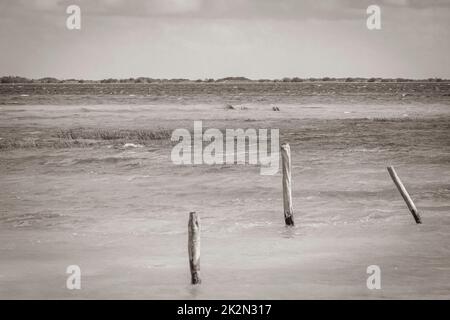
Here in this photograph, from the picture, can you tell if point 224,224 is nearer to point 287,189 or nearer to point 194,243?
point 287,189

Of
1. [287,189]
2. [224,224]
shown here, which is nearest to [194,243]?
[287,189]

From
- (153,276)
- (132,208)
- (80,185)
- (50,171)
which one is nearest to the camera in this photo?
(153,276)

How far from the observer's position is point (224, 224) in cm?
1994

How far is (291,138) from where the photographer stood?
42.6 meters

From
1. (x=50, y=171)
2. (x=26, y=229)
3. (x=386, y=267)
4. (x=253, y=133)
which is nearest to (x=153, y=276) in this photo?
(x=386, y=267)

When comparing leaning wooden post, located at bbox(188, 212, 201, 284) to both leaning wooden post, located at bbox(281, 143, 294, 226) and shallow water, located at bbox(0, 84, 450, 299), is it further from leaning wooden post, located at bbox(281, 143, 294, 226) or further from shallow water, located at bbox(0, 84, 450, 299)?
leaning wooden post, located at bbox(281, 143, 294, 226)

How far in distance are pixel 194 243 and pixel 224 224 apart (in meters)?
6.59

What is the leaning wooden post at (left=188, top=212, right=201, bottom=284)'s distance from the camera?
43.6ft

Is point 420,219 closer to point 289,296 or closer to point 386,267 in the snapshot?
point 386,267

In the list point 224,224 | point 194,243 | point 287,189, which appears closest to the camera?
point 194,243

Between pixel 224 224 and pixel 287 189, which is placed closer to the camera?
pixel 287 189

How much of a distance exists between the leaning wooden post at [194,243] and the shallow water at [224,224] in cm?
32
